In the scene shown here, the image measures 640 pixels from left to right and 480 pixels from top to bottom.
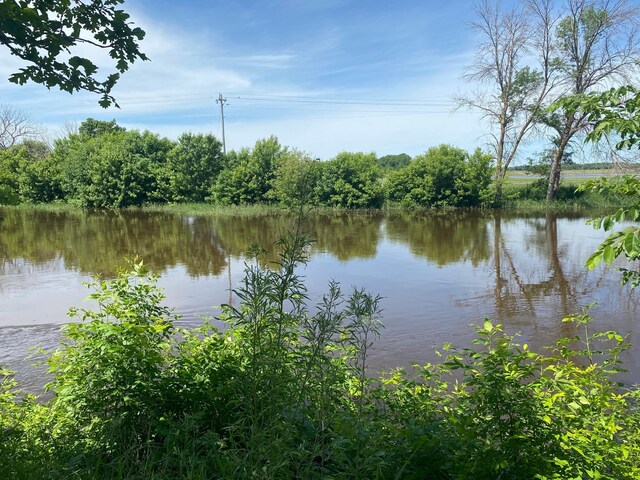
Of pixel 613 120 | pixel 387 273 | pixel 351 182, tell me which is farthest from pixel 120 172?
pixel 613 120

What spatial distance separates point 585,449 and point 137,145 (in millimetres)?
39195

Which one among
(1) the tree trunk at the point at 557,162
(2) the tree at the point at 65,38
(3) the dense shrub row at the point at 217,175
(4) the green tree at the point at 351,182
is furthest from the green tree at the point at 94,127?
(2) the tree at the point at 65,38

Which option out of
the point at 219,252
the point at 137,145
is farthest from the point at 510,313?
the point at 137,145

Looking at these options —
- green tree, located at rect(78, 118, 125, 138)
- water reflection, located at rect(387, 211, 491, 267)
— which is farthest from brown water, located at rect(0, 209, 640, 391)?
green tree, located at rect(78, 118, 125, 138)

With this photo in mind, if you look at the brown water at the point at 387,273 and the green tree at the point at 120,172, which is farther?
the green tree at the point at 120,172

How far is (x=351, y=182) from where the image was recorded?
3219 centimetres

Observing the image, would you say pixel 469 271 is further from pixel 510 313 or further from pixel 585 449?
pixel 585 449

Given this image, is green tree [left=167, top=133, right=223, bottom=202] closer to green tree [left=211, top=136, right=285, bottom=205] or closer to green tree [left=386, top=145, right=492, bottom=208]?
green tree [left=211, top=136, right=285, bottom=205]

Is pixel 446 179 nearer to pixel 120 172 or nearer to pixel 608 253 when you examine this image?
pixel 120 172

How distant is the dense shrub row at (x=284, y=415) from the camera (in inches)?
91.4

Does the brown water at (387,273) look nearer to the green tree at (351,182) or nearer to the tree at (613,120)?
the tree at (613,120)

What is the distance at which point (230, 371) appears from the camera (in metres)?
3.32

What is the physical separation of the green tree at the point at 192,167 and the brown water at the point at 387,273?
1187 centimetres

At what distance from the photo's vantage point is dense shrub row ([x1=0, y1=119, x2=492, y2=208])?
3105cm
